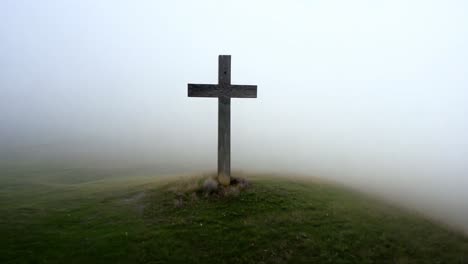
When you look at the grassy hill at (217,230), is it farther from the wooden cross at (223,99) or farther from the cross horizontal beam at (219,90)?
the cross horizontal beam at (219,90)

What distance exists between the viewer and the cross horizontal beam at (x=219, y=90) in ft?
49.6

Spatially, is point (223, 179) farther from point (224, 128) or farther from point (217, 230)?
point (217, 230)

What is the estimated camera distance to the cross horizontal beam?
1512 centimetres

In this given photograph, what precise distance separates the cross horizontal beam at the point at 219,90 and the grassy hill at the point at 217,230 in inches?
172

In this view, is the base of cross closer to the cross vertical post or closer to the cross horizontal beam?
the cross vertical post

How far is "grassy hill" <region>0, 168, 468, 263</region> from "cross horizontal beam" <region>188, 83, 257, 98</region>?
437 centimetres

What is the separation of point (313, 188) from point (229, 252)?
9.29m

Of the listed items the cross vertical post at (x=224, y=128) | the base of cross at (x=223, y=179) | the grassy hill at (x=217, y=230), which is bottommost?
the grassy hill at (x=217, y=230)

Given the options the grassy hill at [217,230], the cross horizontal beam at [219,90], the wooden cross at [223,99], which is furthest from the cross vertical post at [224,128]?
the grassy hill at [217,230]

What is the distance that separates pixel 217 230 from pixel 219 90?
6679 mm

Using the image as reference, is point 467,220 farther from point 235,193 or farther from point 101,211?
point 101,211

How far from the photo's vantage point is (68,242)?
424 inches

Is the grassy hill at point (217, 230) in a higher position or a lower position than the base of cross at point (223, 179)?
lower

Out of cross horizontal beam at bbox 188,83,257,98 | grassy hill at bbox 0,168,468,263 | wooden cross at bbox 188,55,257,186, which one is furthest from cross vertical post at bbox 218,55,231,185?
grassy hill at bbox 0,168,468,263
